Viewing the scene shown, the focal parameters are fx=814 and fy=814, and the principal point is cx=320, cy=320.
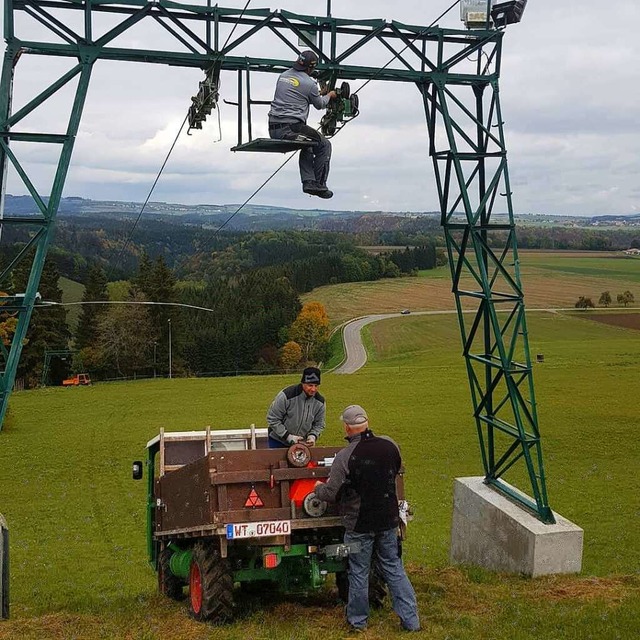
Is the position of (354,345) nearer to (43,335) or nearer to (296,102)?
(43,335)

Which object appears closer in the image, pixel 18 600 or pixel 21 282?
pixel 18 600

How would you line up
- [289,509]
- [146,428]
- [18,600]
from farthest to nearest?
[146,428]
[18,600]
[289,509]

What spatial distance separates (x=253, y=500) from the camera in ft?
26.9

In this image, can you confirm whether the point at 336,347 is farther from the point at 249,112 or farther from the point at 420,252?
the point at 249,112

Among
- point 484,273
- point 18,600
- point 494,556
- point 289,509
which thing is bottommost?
point 18,600

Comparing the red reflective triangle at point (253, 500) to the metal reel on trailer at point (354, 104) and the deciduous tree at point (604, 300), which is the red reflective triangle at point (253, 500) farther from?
the deciduous tree at point (604, 300)

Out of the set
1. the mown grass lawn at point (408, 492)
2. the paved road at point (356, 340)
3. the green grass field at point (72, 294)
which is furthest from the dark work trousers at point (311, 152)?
the green grass field at point (72, 294)

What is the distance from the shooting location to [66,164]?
Result: 10.5m

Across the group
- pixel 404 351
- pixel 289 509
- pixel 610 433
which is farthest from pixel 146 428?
pixel 404 351

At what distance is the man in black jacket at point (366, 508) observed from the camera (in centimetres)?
787

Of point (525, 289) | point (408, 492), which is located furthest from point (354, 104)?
point (525, 289)

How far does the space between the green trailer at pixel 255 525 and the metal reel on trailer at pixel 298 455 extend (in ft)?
0.03

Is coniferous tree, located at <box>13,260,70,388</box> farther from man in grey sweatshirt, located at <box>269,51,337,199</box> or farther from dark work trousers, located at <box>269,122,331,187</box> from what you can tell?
man in grey sweatshirt, located at <box>269,51,337,199</box>

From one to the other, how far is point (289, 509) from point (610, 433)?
99.0ft
